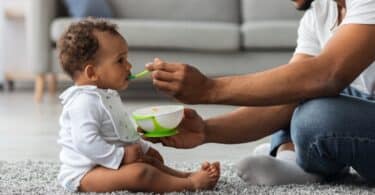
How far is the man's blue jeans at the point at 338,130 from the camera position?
57.7 inches

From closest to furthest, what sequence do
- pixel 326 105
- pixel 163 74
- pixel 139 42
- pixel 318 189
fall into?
pixel 163 74 → pixel 326 105 → pixel 318 189 → pixel 139 42

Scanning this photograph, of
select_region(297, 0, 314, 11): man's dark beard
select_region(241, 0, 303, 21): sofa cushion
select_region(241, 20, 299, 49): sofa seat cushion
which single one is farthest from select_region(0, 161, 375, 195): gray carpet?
select_region(241, 0, 303, 21): sofa cushion

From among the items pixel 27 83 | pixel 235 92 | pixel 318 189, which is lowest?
pixel 27 83

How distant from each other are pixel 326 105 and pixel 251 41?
2.31 m

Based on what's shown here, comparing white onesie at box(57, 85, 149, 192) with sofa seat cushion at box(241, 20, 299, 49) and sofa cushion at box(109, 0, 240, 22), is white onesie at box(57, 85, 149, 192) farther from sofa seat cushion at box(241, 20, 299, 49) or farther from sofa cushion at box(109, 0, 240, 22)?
sofa cushion at box(109, 0, 240, 22)

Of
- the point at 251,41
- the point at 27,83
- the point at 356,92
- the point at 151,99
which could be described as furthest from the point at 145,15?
the point at 356,92

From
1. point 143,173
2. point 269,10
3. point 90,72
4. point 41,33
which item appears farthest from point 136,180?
point 269,10

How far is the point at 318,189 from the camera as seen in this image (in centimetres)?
159

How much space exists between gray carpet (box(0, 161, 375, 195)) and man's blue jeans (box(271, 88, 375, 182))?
0.25 feet

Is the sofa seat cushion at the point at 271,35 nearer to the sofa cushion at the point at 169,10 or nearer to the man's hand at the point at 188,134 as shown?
the sofa cushion at the point at 169,10

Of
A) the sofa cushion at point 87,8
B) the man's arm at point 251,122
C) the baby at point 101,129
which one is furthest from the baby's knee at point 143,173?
the sofa cushion at point 87,8

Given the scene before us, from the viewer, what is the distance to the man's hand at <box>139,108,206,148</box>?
1597 mm

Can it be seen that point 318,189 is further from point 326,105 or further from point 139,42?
point 139,42

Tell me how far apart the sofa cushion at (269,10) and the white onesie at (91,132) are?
2596mm
